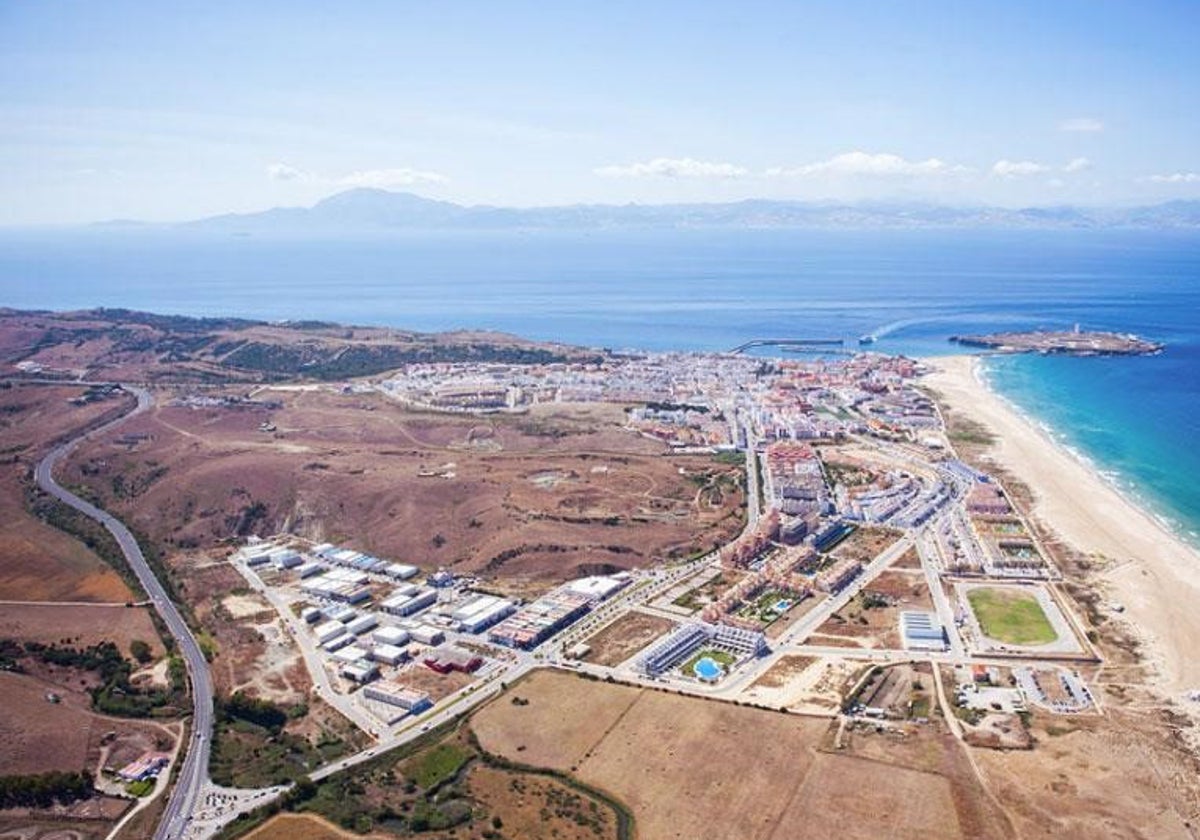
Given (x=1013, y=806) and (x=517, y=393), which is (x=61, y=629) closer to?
(x=1013, y=806)

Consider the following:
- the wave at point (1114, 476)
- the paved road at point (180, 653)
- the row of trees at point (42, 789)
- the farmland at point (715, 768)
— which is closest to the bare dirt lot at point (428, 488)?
the paved road at point (180, 653)

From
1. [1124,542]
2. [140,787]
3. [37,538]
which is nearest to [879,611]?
[1124,542]

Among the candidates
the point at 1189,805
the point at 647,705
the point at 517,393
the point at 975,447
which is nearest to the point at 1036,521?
the point at 975,447

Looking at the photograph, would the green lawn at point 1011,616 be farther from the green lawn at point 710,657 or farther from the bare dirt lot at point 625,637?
the bare dirt lot at point 625,637

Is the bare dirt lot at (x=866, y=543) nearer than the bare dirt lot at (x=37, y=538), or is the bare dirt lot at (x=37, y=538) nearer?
the bare dirt lot at (x=37, y=538)

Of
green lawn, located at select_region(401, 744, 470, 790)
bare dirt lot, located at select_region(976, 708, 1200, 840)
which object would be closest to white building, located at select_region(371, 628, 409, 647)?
green lawn, located at select_region(401, 744, 470, 790)

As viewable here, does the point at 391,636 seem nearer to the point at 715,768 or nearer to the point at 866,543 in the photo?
the point at 715,768

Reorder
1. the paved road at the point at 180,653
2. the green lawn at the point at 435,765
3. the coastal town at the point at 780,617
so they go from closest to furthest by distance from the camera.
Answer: the paved road at the point at 180,653, the green lawn at the point at 435,765, the coastal town at the point at 780,617
